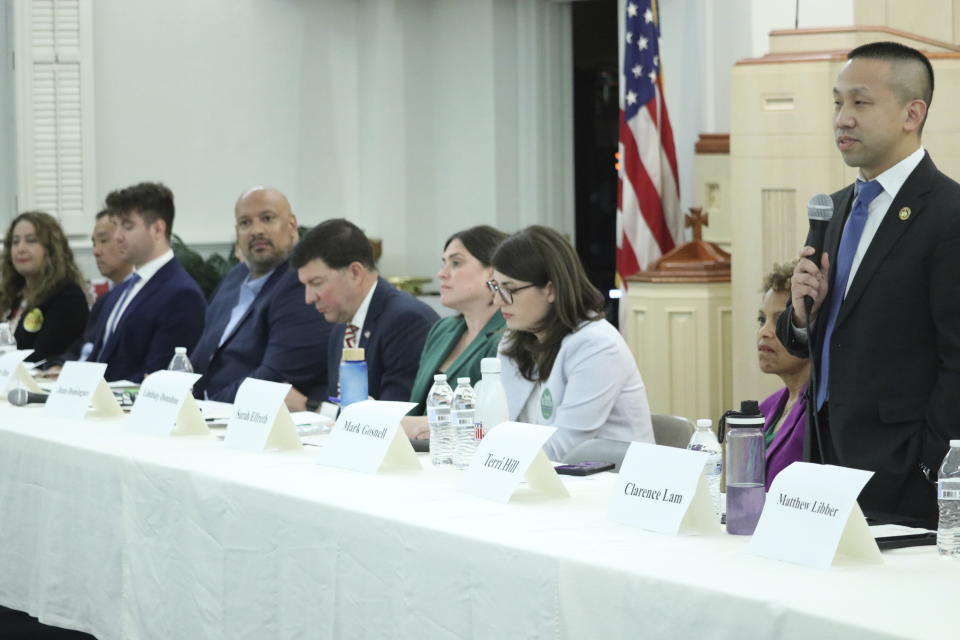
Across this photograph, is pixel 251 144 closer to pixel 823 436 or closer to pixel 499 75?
pixel 499 75

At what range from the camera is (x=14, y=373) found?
166 inches

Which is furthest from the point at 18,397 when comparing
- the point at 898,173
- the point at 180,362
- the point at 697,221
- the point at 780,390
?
the point at 697,221

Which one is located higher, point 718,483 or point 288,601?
point 718,483

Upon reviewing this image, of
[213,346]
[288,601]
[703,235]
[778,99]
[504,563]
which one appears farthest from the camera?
[703,235]

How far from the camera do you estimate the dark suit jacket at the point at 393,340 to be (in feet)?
13.7

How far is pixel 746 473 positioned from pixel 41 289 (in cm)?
435

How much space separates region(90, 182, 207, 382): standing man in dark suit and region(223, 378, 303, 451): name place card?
1.92 m

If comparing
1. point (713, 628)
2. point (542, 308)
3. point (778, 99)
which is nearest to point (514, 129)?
point (778, 99)

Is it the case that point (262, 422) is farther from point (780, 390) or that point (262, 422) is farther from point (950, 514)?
point (950, 514)

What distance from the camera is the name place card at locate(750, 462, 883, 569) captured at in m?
1.98

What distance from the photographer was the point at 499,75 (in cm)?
886

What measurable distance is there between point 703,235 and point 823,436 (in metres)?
4.70

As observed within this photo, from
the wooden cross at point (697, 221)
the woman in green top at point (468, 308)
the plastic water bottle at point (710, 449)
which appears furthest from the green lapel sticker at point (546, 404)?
the wooden cross at point (697, 221)

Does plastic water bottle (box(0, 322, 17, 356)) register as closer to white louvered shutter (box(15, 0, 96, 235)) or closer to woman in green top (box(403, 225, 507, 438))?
woman in green top (box(403, 225, 507, 438))
